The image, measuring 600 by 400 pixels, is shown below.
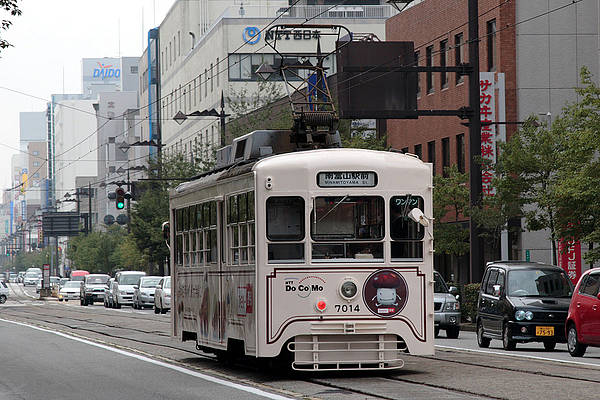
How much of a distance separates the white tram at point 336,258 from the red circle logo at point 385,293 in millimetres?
13

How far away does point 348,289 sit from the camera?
16.0 metres

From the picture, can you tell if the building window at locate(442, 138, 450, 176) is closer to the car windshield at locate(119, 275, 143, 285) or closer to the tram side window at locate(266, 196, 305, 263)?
the car windshield at locate(119, 275, 143, 285)

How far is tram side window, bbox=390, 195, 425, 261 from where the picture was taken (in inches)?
645

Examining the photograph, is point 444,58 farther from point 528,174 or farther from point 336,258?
point 336,258

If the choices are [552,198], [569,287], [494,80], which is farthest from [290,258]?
[494,80]

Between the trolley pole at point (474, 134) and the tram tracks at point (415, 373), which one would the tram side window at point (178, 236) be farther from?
the trolley pole at point (474, 134)

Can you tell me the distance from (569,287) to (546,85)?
2157 centimetres

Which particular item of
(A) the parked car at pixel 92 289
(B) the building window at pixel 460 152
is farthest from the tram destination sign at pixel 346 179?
(A) the parked car at pixel 92 289

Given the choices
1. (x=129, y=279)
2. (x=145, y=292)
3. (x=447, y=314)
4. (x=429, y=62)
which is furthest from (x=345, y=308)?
(x=129, y=279)

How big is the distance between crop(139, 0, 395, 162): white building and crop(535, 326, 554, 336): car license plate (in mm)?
49209

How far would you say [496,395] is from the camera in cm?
1323

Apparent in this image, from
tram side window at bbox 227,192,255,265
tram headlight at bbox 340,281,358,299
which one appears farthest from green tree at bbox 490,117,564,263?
tram headlight at bbox 340,281,358,299

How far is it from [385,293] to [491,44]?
31503 millimetres

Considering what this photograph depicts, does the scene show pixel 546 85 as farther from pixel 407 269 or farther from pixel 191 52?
pixel 191 52
